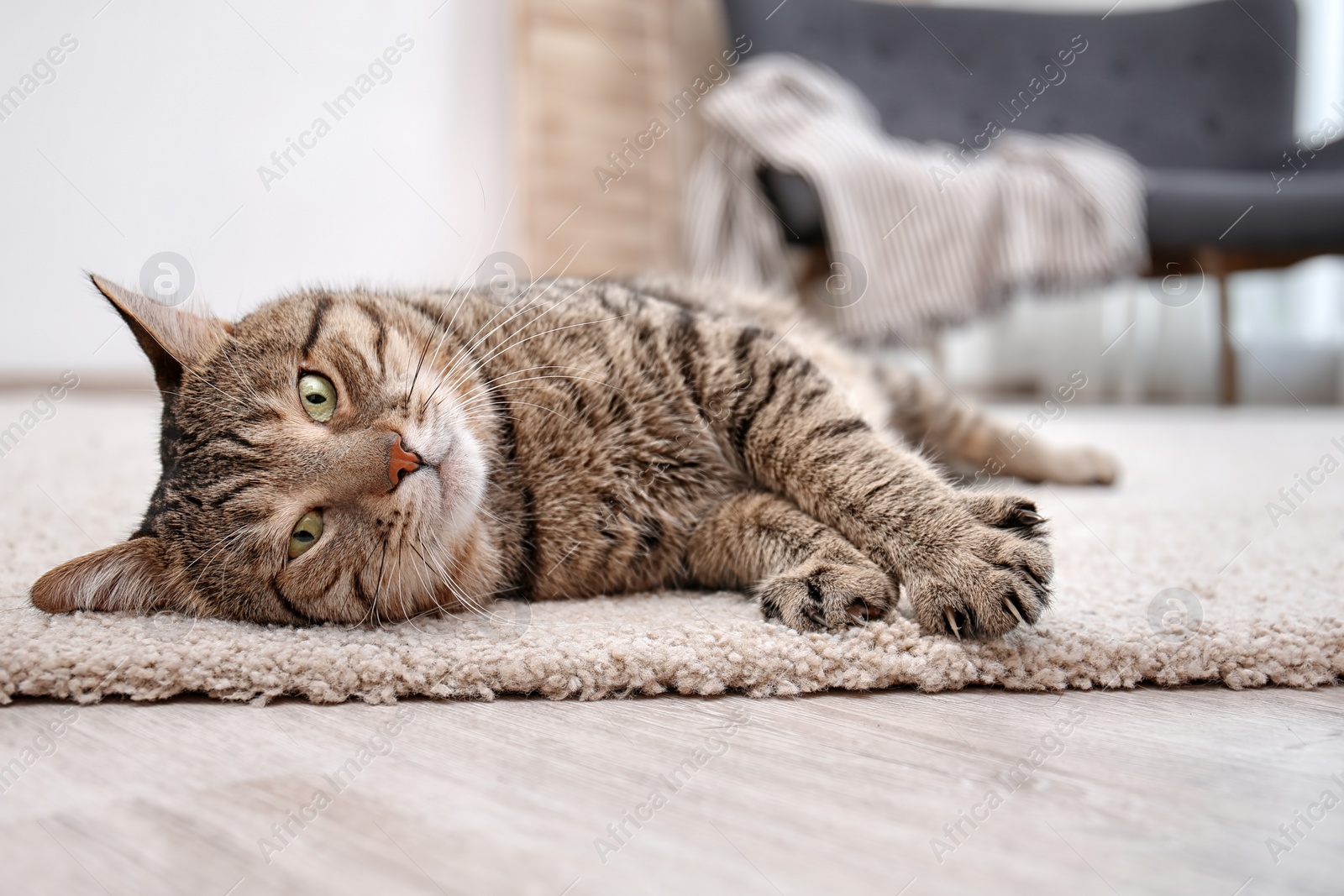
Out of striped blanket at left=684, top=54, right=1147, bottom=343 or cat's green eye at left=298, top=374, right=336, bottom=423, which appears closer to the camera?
cat's green eye at left=298, top=374, right=336, bottom=423

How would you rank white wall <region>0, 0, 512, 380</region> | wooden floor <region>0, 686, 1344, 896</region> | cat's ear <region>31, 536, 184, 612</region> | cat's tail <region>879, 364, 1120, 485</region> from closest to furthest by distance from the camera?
wooden floor <region>0, 686, 1344, 896</region> → cat's ear <region>31, 536, 184, 612</region> → cat's tail <region>879, 364, 1120, 485</region> → white wall <region>0, 0, 512, 380</region>

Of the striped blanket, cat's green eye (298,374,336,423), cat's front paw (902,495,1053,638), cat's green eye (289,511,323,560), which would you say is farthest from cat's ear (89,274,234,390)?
the striped blanket

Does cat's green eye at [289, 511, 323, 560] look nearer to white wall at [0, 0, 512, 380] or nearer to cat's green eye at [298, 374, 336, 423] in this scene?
cat's green eye at [298, 374, 336, 423]

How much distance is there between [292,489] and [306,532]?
6 centimetres

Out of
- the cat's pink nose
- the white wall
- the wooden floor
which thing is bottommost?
the wooden floor

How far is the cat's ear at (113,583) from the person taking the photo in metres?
0.92

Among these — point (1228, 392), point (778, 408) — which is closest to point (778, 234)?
point (1228, 392)

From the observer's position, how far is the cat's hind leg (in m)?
0.90

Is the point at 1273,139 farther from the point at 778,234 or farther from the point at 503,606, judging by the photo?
the point at 503,606

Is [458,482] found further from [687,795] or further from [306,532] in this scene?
[687,795]

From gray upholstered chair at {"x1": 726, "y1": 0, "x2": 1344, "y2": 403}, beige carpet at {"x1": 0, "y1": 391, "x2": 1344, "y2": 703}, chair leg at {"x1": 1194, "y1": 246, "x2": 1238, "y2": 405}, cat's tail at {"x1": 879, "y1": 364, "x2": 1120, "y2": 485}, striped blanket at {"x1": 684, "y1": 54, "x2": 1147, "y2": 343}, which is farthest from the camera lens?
gray upholstered chair at {"x1": 726, "y1": 0, "x2": 1344, "y2": 403}

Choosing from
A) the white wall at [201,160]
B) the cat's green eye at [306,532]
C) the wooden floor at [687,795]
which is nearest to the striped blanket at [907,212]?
the white wall at [201,160]

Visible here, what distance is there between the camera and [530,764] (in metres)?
0.68

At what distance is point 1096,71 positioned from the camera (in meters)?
4.16
